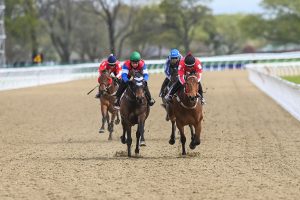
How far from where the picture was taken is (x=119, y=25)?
4813 inches

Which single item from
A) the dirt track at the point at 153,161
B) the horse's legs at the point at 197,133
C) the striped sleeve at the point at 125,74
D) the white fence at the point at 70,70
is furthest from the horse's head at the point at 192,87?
the white fence at the point at 70,70

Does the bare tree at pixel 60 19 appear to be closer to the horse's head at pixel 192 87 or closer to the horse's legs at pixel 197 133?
the horse's legs at pixel 197 133

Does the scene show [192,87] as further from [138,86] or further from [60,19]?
[60,19]

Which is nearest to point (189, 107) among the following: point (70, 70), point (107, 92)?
point (107, 92)

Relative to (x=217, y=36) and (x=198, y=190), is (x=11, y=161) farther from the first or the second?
(x=217, y=36)

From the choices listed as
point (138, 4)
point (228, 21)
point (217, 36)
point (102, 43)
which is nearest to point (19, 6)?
point (138, 4)

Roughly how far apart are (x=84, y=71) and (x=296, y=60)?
1940 centimetres

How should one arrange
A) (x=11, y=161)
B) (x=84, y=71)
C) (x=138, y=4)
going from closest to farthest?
(x=11, y=161) < (x=84, y=71) < (x=138, y=4)

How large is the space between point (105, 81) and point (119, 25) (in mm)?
104754

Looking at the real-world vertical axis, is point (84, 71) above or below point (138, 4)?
below

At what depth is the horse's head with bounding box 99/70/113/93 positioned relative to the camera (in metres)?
18.1

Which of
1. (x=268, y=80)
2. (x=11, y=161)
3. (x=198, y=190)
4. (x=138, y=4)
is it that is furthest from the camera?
(x=138, y=4)

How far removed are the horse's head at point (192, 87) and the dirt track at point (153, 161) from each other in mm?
1107

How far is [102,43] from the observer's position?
111 meters
